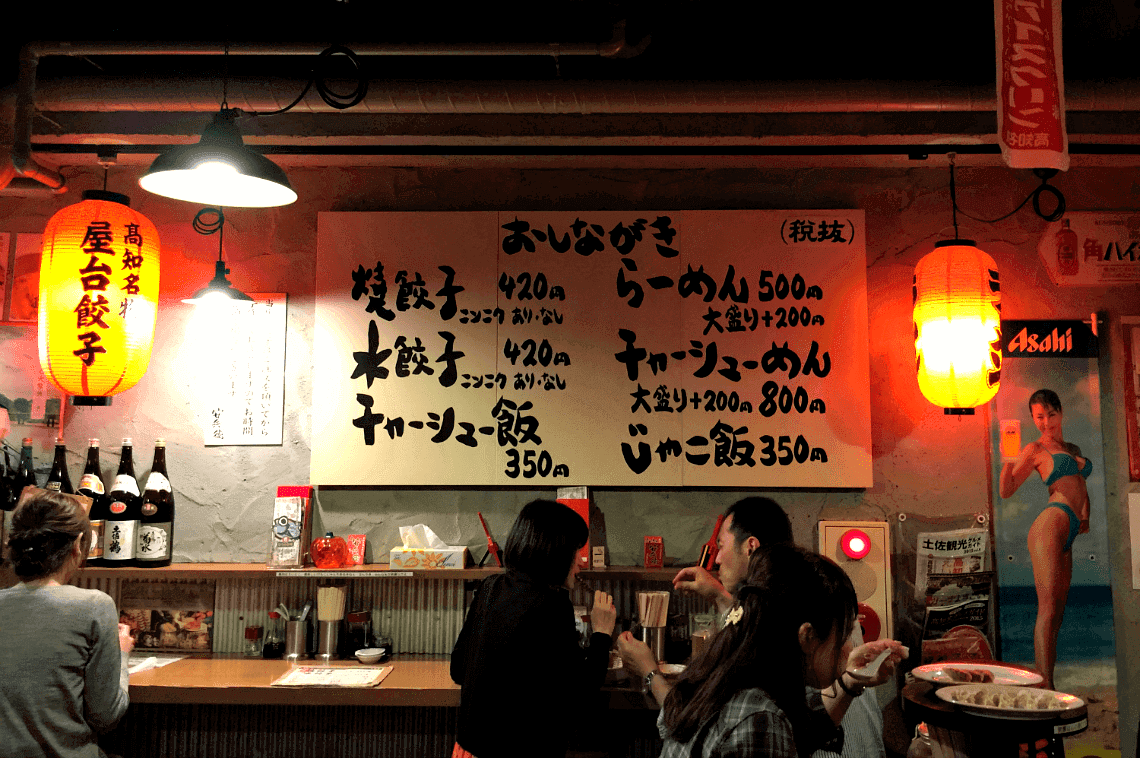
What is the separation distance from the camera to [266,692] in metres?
3.47

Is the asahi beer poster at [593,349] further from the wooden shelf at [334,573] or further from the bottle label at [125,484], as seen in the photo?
the bottle label at [125,484]

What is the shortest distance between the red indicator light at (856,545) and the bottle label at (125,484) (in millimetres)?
3533

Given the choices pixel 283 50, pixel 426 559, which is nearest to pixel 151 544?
pixel 426 559

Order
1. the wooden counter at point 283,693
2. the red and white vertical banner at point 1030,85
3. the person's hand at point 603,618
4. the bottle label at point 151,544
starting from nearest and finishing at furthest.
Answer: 1. the red and white vertical banner at point 1030,85
2. the person's hand at point 603,618
3. the wooden counter at point 283,693
4. the bottle label at point 151,544

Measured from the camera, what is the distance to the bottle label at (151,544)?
4051 mm

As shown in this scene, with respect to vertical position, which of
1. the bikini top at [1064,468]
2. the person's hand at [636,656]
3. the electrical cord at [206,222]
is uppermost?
the electrical cord at [206,222]

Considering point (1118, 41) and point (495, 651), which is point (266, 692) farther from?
point (1118, 41)

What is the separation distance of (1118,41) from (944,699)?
3.28 m

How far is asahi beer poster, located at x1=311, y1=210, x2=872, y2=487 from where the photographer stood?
4.08 metres

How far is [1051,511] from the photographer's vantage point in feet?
13.1

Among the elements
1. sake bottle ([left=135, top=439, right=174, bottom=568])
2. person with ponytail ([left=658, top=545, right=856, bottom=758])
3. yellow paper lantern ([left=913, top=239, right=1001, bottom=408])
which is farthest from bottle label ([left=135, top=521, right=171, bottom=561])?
yellow paper lantern ([left=913, top=239, right=1001, bottom=408])

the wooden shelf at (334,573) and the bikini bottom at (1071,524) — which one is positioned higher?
the bikini bottom at (1071,524)

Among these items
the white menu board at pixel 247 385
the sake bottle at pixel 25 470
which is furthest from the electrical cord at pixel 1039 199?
the sake bottle at pixel 25 470

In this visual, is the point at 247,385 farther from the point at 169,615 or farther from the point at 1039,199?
the point at 1039,199
